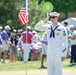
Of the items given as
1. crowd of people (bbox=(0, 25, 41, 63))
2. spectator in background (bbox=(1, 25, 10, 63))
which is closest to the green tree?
crowd of people (bbox=(0, 25, 41, 63))

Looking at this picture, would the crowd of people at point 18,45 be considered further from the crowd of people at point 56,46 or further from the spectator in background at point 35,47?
the crowd of people at point 56,46

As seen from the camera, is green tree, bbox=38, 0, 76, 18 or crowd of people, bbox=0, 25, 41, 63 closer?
crowd of people, bbox=0, 25, 41, 63

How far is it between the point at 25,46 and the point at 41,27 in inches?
406

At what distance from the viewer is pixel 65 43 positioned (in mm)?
11398

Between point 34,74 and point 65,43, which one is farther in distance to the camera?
point 34,74

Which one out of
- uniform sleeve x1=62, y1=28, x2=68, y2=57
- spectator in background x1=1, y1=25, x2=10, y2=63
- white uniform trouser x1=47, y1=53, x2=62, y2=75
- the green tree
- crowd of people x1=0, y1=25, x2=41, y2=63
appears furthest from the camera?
the green tree

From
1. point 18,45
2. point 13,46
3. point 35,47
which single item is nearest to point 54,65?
point 13,46

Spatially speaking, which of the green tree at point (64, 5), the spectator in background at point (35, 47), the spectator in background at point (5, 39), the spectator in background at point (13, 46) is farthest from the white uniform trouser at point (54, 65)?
the green tree at point (64, 5)

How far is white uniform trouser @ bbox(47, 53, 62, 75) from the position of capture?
37.7 feet

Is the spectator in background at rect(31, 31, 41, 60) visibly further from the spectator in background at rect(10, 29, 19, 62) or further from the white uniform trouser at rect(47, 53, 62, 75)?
the white uniform trouser at rect(47, 53, 62, 75)

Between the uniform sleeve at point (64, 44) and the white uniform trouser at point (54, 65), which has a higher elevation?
the uniform sleeve at point (64, 44)

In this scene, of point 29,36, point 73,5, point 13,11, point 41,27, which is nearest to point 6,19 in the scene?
point 13,11

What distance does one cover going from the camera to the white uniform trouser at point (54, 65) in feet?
37.7

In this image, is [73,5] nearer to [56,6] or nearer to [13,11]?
[56,6]
